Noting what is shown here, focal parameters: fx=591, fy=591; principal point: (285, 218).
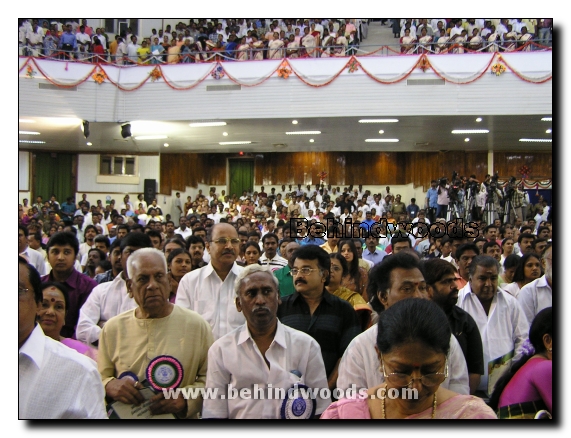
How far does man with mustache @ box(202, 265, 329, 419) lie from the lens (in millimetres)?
2547

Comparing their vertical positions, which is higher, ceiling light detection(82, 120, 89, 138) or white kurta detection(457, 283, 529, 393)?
ceiling light detection(82, 120, 89, 138)

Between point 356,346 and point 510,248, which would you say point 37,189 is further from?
point 356,346

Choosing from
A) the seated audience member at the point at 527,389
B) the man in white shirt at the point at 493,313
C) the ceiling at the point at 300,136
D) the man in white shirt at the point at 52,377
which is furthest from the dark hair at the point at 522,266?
the ceiling at the point at 300,136

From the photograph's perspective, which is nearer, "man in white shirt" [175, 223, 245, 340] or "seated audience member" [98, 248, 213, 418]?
"seated audience member" [98, 248, 213, 418]

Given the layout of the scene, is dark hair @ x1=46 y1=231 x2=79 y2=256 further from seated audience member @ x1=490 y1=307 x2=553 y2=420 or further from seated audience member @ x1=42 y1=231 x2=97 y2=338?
seated audience member @ x1=490 y1=307 x2=553 y2=420

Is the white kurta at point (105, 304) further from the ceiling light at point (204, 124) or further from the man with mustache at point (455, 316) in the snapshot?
the ceiling light at point (204, 124)

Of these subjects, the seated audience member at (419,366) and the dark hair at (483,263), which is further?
the dark hair at (483,263)

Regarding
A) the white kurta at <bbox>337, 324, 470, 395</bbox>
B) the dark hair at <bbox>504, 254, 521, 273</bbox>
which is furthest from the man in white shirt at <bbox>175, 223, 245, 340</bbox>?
the dark hair at <bbox>504, 254, 521, 273</bbox>

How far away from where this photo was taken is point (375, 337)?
2381mm

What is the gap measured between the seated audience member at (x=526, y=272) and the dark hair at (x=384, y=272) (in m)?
2.21

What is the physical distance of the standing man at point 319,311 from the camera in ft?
9.99

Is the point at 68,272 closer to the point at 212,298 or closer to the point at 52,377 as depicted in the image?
the point at 212,298

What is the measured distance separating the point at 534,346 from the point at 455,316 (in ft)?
2.38

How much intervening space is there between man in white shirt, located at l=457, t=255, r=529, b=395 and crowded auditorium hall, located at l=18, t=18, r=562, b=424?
0.01 metres
